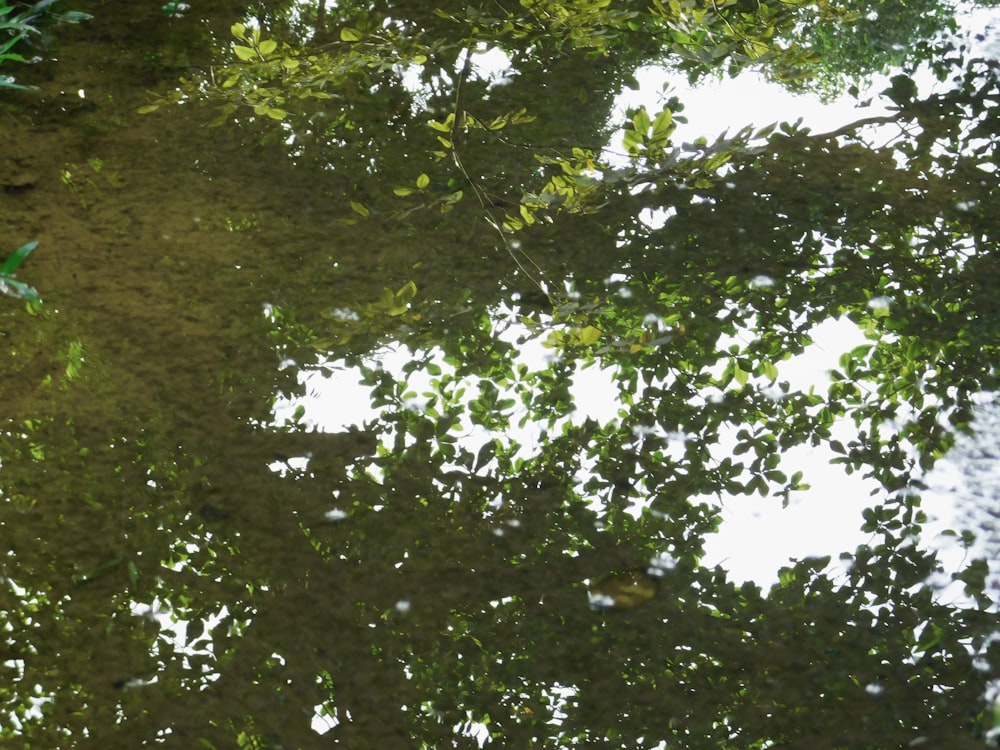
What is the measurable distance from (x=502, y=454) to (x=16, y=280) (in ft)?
3.21

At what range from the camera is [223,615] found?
1352 millimetres

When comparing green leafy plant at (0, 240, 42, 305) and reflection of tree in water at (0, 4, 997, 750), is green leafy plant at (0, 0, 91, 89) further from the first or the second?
green leafy plant at (0, 240, 42, 305)

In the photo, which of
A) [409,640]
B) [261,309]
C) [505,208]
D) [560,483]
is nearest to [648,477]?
[560,483]

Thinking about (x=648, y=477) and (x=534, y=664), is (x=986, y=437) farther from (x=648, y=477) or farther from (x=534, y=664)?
(x=534, y=664)

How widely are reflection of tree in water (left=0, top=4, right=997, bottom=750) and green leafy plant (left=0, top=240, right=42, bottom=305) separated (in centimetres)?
7

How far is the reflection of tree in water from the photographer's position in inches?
49.5

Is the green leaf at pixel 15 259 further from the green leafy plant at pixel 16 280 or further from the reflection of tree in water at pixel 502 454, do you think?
the reflection of tree in water at pixel 502 454

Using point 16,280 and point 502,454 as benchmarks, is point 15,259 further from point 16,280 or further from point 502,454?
point 502,454

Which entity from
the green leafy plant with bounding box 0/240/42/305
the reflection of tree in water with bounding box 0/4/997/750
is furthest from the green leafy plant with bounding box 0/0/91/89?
the green leafy plant with bounding box 0/240/42/305

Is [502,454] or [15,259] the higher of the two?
[15,259]

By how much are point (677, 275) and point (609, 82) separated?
0.67m

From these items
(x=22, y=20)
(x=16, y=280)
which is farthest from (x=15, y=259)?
(x=22, y=20)

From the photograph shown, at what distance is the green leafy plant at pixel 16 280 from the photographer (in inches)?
61.2

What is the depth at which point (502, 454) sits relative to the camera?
60.2 inches
